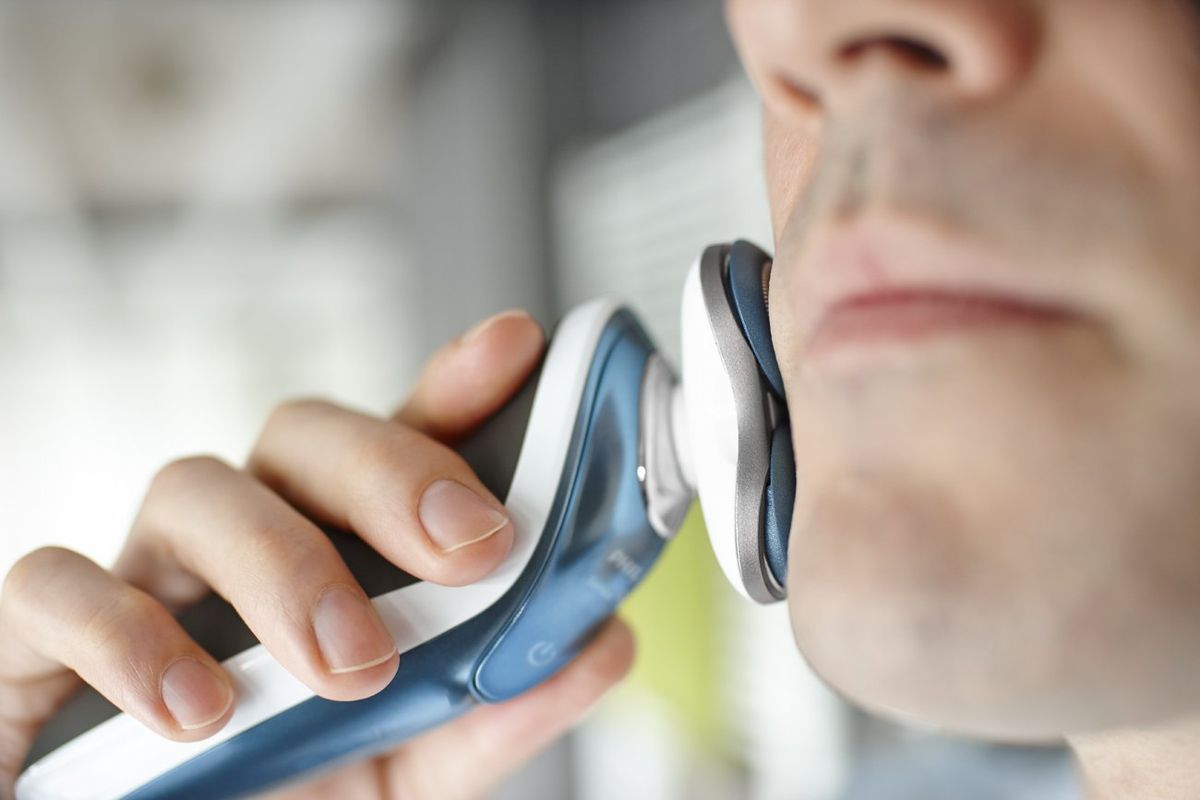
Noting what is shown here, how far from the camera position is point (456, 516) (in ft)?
1.89

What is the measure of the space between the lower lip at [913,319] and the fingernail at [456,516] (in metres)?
0.26

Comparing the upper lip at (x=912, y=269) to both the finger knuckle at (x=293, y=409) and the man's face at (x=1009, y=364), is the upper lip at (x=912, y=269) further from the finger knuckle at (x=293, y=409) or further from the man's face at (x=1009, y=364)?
the finger knuckle at (x=293, y=409)

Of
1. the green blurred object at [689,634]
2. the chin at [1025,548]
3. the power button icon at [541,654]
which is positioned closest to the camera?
the chin at [1025,548]

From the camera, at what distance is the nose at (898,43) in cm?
35

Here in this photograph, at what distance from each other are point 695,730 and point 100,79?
266cm

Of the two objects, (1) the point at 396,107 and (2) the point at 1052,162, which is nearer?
(2) the point at 1052,162

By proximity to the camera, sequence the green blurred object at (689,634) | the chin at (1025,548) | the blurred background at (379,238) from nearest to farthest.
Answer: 1. the chin at (1025,548)
2. the blurred background at (379,238)
3. the green blurred object at (689,634)

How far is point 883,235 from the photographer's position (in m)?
0.36

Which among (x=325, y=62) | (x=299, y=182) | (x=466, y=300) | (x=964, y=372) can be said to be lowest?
(x=466, y=300)

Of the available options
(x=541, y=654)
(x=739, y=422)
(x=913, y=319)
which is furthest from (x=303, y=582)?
(x=913, y=319)

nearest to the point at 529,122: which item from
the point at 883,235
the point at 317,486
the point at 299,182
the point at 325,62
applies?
the point at 325,62

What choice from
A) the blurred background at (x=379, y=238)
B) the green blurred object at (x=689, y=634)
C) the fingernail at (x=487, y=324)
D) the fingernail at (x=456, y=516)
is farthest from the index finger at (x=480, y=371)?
the green blurred object at (x=689, y=634)

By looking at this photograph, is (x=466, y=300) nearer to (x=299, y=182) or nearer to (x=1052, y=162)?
(x=299, y=182)

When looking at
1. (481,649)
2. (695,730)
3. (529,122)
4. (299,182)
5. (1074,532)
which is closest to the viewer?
(1074,532)
